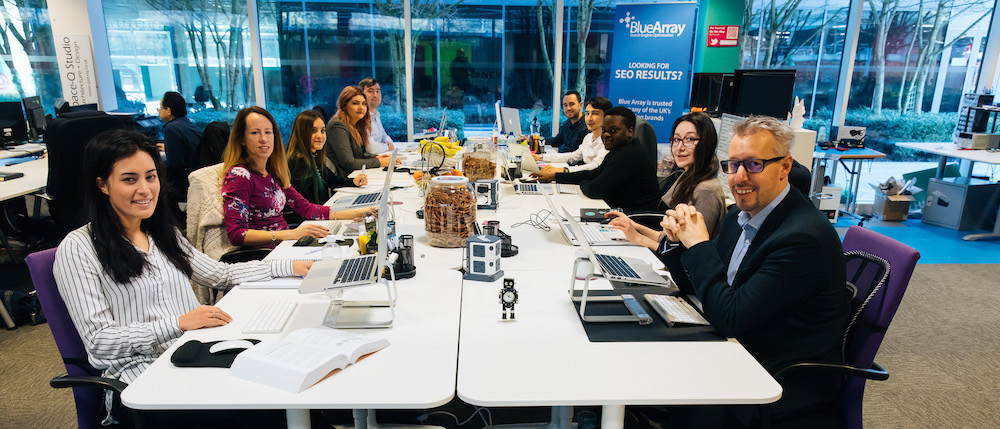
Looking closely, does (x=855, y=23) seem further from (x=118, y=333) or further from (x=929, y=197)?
(x=118, y=333)

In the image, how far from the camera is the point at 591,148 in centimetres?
533

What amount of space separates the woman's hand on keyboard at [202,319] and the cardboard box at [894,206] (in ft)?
20.8

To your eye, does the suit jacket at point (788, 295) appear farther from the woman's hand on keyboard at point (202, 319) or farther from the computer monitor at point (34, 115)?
the computer monitor at point (34, 115)

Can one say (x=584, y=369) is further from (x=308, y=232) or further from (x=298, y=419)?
(x=308, y=232)

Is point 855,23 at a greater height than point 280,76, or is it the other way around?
point 855,23

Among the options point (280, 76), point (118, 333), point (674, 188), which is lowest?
point (118, 333)

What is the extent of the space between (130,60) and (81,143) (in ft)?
12.0

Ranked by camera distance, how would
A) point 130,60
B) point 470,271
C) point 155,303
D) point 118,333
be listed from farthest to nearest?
point 130,60 → point 470,271 → point 155,303 → point 118,333

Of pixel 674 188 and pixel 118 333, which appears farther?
pixel 674 188

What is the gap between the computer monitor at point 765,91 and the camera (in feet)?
14.3

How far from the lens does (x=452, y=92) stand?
7.18 metres

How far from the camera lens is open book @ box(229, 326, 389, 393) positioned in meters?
1.37

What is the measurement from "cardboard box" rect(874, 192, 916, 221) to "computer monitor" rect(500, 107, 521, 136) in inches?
153

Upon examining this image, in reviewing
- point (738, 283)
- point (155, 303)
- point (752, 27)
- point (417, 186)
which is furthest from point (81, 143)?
point (752, 27)
